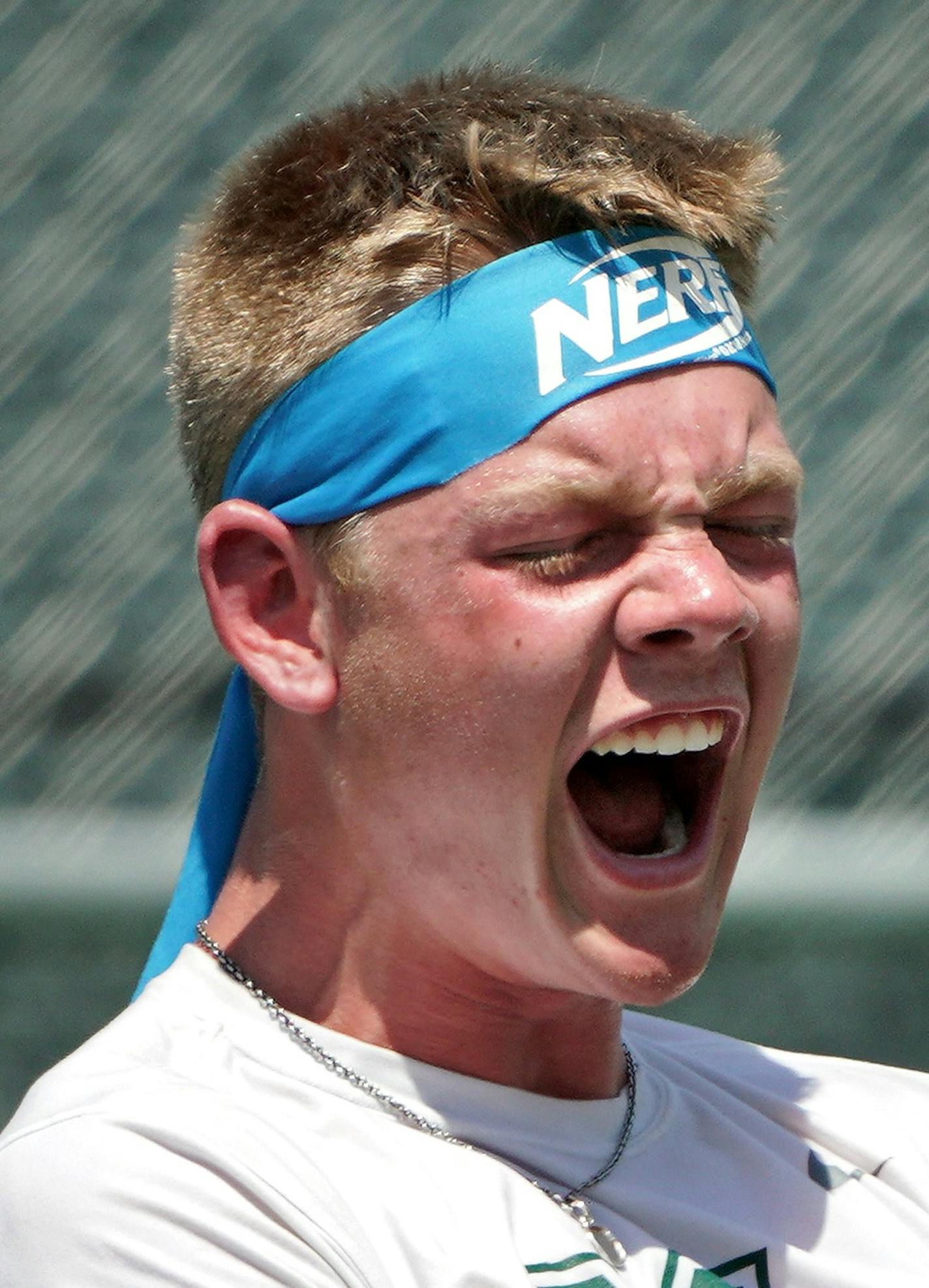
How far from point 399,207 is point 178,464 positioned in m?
1.18

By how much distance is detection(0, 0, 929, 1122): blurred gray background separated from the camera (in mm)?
2973

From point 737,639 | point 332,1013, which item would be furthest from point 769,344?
point 332,1013

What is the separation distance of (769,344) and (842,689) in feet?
1.92

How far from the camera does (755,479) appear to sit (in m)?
1.93

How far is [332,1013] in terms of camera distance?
6.44ft

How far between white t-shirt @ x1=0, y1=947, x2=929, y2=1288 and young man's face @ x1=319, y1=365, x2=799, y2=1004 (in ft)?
0.62

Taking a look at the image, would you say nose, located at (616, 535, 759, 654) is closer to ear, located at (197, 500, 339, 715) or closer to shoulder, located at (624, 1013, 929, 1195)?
ear, located at (197, 500, 339, 715)

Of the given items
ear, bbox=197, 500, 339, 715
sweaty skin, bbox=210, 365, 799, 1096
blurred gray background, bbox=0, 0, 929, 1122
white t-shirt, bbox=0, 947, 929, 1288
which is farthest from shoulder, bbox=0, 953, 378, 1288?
blurred gray background, bbox=0, 0, 929, 1122

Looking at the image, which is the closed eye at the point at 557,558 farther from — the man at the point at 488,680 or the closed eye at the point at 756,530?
the closed eye at the point at 756,530

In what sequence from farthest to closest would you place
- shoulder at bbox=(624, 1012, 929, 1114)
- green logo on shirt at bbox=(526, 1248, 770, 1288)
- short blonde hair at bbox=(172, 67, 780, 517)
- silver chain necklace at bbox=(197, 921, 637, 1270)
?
shoulder at bbox=(624, 1012, 929, 1114) < short blonde hair at bbox=(172, 67, 780, 517) < silver chain necklace at bbox=(197, 921, 637, 1270) < green logo on shirt at bbox=(526, 1248, 770, 1288)

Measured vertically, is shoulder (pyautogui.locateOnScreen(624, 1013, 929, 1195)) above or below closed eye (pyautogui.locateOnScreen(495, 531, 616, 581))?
below

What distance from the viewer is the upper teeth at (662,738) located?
6.19 feet

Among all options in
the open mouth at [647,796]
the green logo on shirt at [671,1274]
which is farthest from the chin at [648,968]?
the green logo on shirt at [671,1274]

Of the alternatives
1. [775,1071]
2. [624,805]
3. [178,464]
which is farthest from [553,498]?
[178,464]
